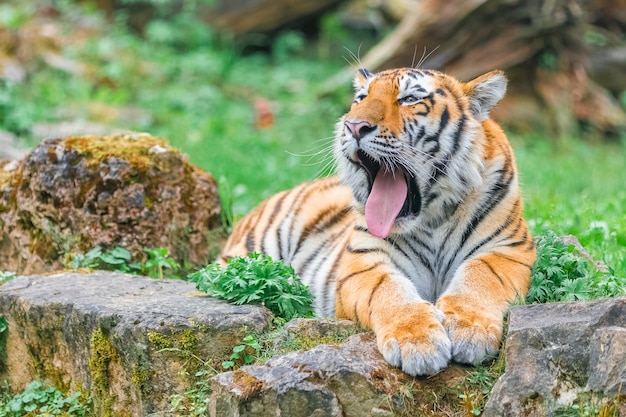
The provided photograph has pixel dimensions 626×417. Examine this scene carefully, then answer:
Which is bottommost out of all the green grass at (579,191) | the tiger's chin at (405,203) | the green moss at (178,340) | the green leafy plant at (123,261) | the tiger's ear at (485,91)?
the green grass at (579,191)

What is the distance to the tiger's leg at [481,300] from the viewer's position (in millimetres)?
3297

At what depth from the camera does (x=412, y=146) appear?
3898 mm

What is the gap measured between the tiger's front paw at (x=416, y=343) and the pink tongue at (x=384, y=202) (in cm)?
59

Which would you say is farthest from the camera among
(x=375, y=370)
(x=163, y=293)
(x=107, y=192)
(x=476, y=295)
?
(x=107, y=192)

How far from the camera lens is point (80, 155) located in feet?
17.6

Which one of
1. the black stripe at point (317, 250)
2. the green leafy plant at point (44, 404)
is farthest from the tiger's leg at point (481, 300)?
the green leafy plant at point (44, 404)

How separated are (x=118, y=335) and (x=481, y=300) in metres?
1.52

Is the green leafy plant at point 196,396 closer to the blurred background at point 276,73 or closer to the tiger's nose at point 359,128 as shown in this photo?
the tiger's nose at point 359,128

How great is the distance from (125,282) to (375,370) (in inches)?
69.4

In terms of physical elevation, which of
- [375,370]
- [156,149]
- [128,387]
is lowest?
[128,387]

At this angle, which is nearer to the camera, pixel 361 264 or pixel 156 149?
pixel 361 264


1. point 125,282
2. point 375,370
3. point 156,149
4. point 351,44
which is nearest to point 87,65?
point 351,44

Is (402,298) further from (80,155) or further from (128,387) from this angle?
(80,155)

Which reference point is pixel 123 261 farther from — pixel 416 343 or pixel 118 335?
pixel 416 343
